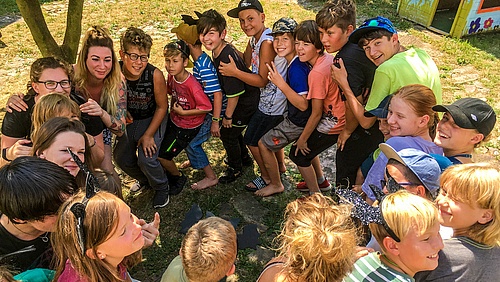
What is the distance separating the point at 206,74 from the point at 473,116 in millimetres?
2459

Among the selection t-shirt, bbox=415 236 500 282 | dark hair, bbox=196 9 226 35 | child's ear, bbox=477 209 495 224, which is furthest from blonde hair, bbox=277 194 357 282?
dark hair, bbox=196 9 226 35

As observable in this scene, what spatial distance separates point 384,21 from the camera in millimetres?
2742

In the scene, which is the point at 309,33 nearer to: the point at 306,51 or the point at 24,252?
the point at 306,51

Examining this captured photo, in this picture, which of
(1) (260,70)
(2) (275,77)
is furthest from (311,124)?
(1) (260,70)

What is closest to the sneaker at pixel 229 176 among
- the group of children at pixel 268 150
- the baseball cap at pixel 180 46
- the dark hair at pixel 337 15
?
the group of children at pixel 268 150

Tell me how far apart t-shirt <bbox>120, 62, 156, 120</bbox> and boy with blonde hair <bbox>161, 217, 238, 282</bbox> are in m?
1.95

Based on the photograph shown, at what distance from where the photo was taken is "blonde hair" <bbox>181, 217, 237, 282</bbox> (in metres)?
1.77

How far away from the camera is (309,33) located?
293 cm

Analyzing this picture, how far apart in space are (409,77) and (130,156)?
2889 mm

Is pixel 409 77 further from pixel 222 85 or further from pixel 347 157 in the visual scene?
pixel 222 85

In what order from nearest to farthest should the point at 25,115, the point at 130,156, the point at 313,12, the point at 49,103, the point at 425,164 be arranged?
the point at 425,164, the point at 49,103, the point at 25,115, the point at 130,156, the point at 313,12

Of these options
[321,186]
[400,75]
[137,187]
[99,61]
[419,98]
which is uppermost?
[400,75]

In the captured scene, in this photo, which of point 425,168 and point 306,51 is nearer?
point 425,168

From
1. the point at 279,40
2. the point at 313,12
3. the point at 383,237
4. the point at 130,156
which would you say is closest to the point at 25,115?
the point at 130,156
